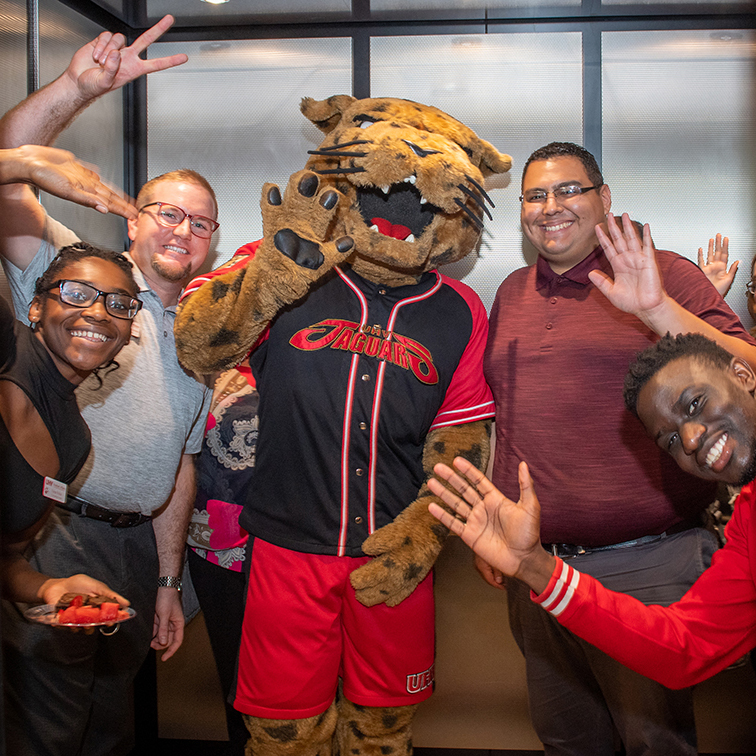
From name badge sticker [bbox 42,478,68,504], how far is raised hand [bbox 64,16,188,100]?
27.9 inches

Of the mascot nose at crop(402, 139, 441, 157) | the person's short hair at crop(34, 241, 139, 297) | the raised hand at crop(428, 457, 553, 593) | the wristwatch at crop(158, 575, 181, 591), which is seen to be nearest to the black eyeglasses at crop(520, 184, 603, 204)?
the mascot nose at crop(402, 139, 441, 157)

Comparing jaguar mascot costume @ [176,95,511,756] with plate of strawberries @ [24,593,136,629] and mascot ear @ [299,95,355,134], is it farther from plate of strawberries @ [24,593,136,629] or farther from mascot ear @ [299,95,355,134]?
plate of strawberries @ [24,593,136,629]

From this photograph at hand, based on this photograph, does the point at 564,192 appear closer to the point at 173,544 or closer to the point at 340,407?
the point at 340,407

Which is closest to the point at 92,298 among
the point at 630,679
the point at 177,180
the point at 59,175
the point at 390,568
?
the point at 59,175

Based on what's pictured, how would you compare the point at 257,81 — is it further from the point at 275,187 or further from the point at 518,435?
the point at 518,435

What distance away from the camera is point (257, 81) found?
1.60 m

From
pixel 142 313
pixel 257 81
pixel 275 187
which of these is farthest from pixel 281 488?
pixel 257 81

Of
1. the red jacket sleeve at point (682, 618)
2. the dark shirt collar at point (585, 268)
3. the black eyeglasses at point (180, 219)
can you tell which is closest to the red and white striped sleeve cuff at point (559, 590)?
A: the red jacket sleeve at point (682, 618)

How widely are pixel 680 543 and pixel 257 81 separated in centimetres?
149

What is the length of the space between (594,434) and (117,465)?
40.1 inches

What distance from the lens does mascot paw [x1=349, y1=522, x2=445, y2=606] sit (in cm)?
132

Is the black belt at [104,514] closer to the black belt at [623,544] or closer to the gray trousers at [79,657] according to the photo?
the gray trousers at [79,657]

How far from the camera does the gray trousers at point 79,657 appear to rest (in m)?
1.15

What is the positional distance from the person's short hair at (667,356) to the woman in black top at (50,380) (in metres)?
0.96
